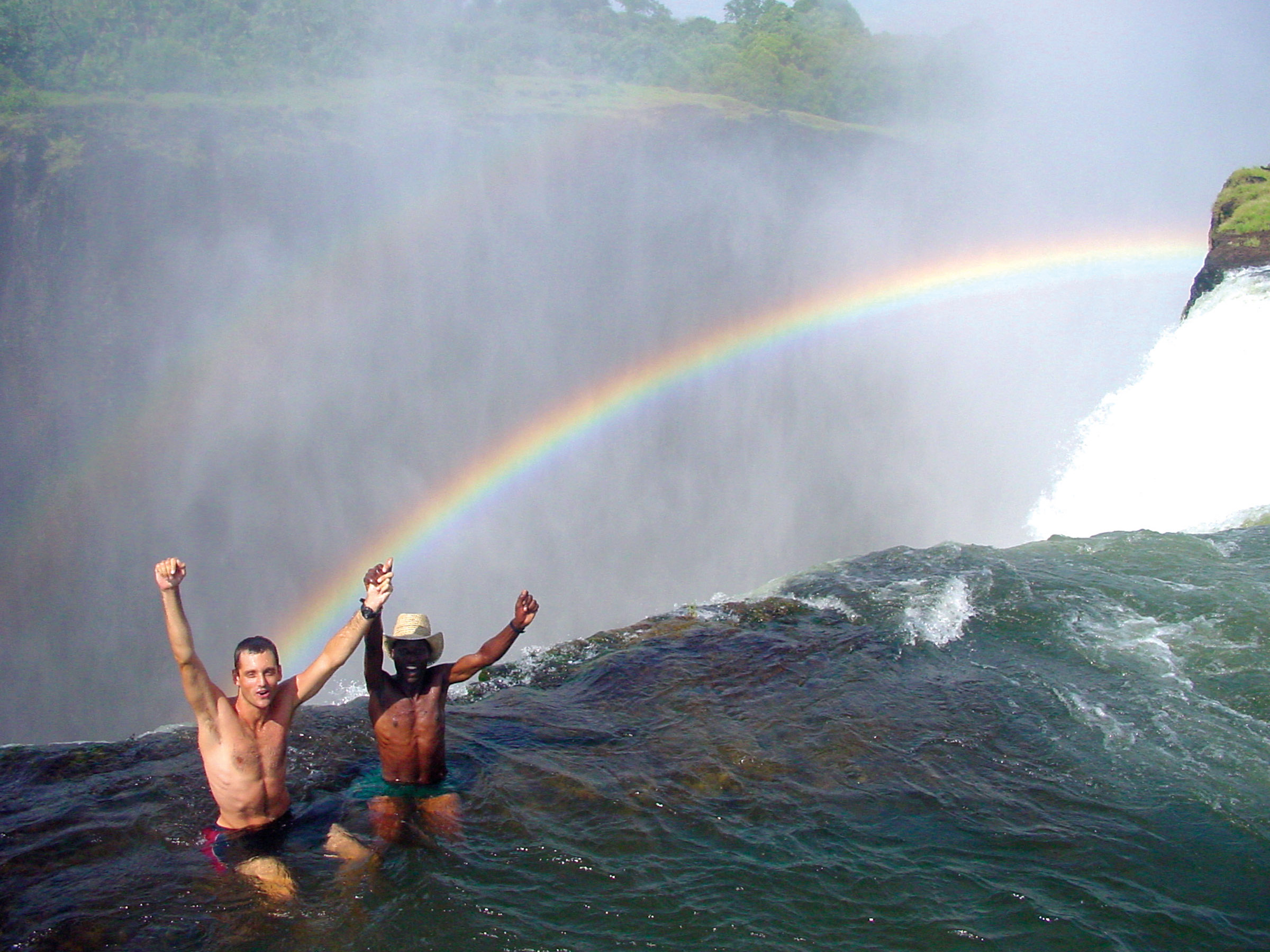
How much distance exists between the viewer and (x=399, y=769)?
4.73 metres

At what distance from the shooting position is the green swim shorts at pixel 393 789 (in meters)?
4.72

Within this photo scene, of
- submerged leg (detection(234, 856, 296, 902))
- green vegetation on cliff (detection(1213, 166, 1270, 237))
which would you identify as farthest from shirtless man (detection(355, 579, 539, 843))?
green vegetation on cliff (detection(1213, 166, 1270, 237))

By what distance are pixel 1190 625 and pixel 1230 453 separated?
7.67 metres

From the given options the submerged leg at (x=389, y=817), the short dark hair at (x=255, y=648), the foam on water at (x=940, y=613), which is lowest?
A: the foam on water at (x=940, y=613)

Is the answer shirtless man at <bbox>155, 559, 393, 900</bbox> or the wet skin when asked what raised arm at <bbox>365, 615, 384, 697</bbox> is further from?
shirtless man at <bbox>155, 559, 393, 900</bbox>

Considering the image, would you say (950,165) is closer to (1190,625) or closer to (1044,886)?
(1190,625)

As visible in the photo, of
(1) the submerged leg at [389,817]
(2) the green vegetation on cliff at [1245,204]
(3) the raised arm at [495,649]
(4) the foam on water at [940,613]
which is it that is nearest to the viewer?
(1) the submerged leg at [389,817]

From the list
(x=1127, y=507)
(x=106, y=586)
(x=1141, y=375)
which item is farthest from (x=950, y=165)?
(x=106, y=586)

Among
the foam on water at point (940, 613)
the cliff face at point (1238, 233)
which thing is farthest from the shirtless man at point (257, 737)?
the cliff face at point (1238, 233)

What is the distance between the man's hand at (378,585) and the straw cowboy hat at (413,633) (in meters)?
0.55

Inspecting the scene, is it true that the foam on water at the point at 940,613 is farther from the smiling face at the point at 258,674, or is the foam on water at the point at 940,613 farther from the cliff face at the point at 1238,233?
the cliff face at the point at 1238,233

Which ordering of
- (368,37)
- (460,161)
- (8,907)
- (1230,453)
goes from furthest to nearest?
(368,37), (460,161), (1230,453), (8,907)

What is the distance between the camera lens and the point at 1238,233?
1678 cm

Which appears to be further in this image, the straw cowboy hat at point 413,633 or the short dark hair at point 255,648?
the straw cowboy hat at point 413,633
